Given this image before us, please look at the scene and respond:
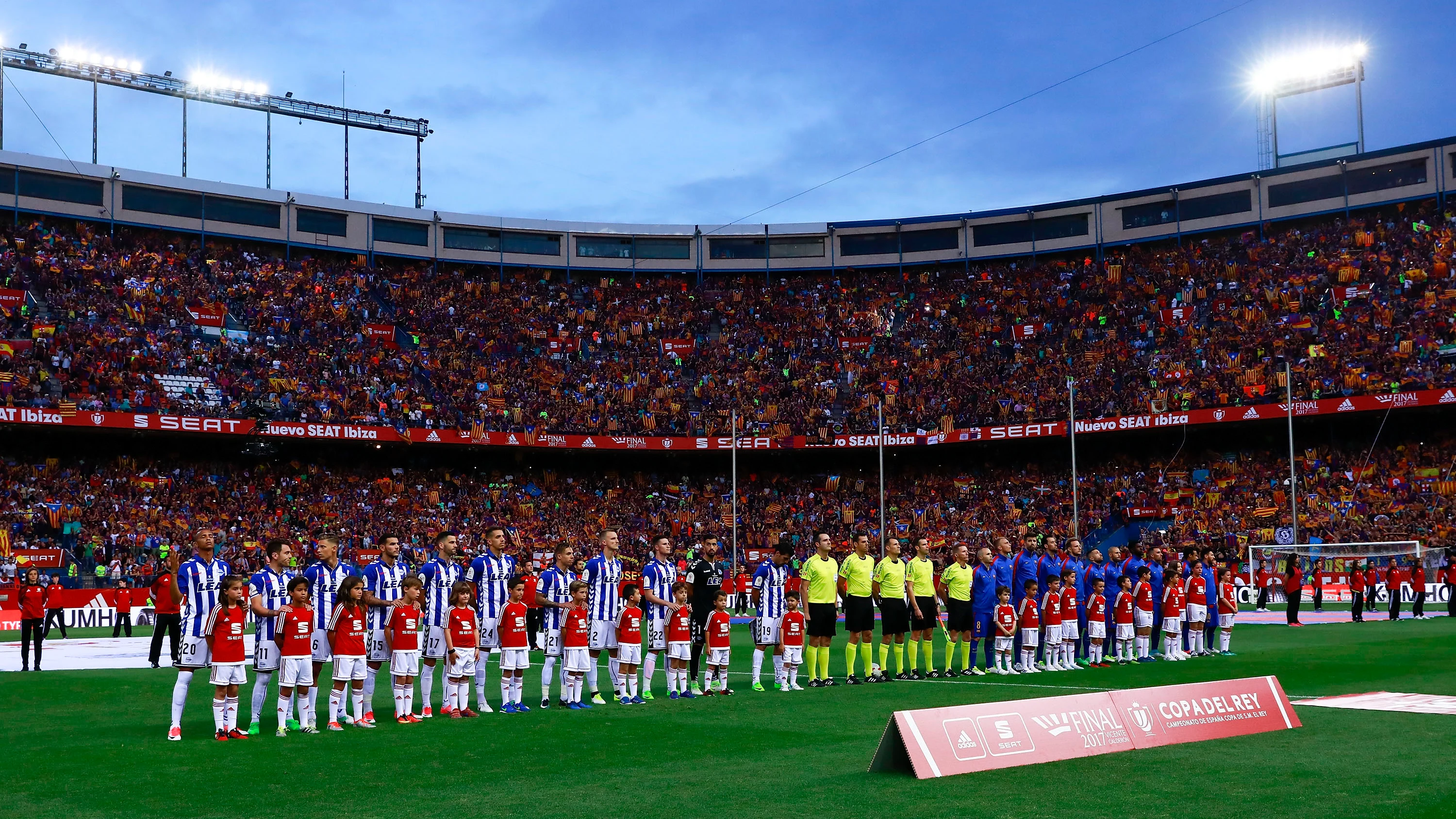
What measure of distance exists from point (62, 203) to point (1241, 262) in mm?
47139

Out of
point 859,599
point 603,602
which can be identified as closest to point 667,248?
point 859,599

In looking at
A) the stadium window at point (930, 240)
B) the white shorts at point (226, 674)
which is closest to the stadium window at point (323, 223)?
the stadium window at point (930, 240)

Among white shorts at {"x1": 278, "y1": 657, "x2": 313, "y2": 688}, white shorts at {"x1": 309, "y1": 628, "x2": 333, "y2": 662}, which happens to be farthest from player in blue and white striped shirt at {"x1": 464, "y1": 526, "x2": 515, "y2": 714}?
white shorts at {"x1": 278, "y1": 657, "x2": 313, "y2": 688}

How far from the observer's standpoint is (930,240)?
2357 inches

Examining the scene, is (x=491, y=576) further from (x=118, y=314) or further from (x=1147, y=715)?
(x=118, y=314)

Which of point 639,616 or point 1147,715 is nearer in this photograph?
point 1147,715

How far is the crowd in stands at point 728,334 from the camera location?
→ 154ft

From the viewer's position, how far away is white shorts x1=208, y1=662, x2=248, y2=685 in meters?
13.0

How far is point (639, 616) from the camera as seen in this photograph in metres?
16.6

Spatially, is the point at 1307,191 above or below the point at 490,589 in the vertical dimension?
above

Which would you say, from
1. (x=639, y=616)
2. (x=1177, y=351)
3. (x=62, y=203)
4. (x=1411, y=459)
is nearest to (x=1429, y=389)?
(x=1411, y=459)

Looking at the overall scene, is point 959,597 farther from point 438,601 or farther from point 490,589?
point 438,601

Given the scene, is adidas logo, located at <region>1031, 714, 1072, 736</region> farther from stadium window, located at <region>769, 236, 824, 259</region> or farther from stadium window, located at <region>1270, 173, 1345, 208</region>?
stadium window, located at <region>769, 236, 824, 259</region>

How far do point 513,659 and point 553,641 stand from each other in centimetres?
90
